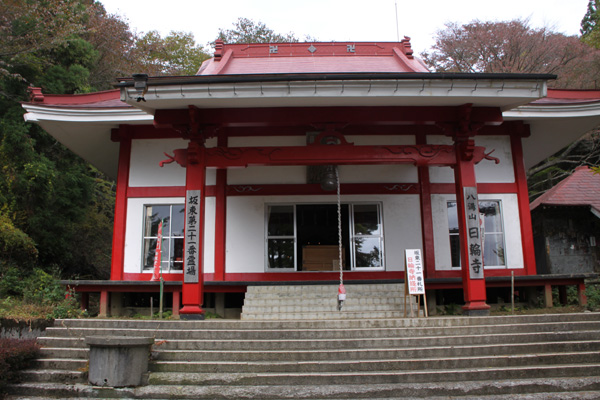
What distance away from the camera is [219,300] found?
9.63m

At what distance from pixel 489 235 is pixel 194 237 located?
6853 mm

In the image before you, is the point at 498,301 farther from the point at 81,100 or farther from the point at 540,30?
the point at 540,30

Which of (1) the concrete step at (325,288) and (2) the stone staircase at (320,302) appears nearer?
(2) the stone staircase at (320,302)

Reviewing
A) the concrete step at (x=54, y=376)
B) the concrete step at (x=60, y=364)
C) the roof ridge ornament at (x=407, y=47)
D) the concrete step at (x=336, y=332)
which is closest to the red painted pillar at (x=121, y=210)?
the concrete step at (x=336, y=332)

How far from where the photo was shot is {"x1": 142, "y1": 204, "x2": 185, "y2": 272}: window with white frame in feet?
34.1

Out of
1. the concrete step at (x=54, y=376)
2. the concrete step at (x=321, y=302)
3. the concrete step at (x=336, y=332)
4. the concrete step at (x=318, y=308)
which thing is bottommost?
the concrete step at (x=54, y=376)

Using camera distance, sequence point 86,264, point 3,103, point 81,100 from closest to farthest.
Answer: point 81,100
point 3,103
point 86,264

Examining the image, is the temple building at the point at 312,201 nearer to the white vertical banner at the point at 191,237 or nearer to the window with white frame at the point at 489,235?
the window with white frame at the point at 489,235

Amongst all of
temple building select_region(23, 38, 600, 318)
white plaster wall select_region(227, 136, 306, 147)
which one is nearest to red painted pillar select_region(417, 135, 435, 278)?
temple building select_region(23, 38, 600, 318)

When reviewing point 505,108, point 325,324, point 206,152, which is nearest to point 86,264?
point 206,152

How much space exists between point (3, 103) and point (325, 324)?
40.8 ft

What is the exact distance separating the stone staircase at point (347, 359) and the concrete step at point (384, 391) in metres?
0.01

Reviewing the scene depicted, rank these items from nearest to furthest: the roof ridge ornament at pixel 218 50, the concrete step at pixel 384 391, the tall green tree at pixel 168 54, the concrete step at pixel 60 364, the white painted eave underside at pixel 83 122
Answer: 1. the concrete step at pixel 384 391
2. the concrete step at pixel 60 364
3. the white painted eave underside at pixel 83 122
4. the roof ridge ornament at pixel 218 50
5. the tall green tree at pixel 168 54

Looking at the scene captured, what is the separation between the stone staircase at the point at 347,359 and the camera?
546 centimetres
